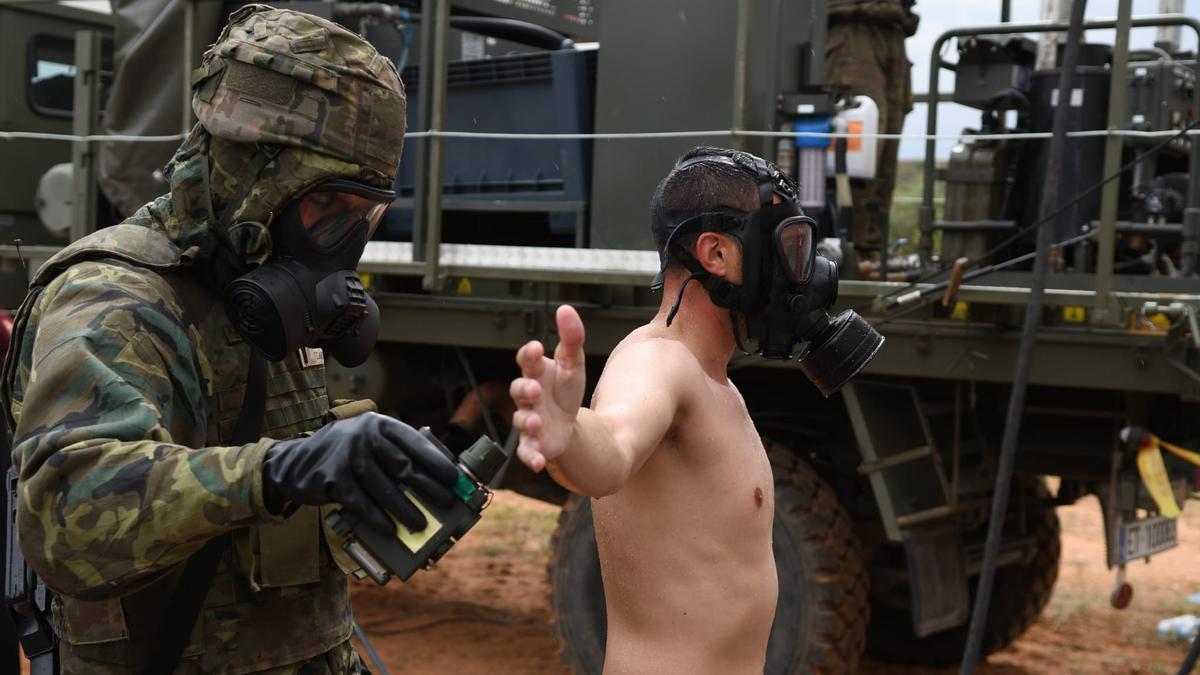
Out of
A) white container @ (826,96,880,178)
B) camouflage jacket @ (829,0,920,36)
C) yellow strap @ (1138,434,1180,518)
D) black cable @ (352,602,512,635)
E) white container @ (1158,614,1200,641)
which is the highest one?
camouflage jacket @ (829,0,920,36)

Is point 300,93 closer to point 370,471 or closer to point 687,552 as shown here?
point 370,471

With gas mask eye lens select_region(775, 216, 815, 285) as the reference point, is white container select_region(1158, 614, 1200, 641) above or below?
below

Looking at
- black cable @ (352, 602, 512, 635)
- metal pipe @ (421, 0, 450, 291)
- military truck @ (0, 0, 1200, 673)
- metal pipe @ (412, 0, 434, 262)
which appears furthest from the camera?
black cable @ (352, 602, 512, 635)

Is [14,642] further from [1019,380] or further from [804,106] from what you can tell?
[804,106]

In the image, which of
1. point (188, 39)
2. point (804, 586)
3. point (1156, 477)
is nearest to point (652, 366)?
point (804, 586)

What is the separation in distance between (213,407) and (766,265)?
933 millimetres

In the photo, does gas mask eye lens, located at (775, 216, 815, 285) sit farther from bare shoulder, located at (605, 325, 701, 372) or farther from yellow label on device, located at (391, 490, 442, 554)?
yellow label on device, located at (391, 490, 442, 554)

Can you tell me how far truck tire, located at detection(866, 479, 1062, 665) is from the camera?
609cm

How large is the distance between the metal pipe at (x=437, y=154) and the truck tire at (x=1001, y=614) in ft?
8.60

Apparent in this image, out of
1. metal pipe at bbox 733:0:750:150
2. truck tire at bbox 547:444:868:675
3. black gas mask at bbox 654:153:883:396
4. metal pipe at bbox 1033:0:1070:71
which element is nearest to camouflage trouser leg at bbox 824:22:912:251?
metal pipe at bbox 1033:0:1070:71

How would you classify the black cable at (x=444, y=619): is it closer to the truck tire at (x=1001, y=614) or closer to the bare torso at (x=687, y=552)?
the truck tire at (x=1001, y=614)

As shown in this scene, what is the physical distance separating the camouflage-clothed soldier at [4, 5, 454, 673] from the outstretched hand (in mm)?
112

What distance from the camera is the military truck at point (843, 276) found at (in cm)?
459

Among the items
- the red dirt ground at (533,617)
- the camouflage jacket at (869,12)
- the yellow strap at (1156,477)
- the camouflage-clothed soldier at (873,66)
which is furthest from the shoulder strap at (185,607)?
the camouflage jacket at (869,12)
